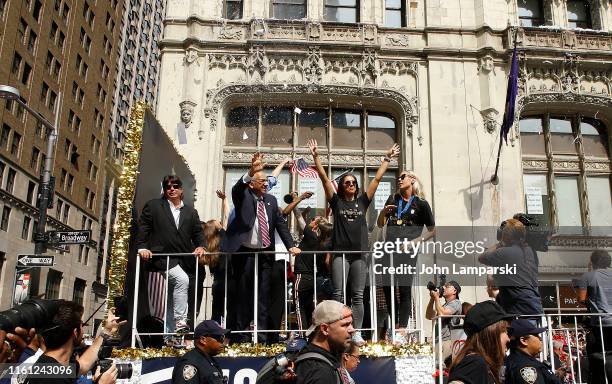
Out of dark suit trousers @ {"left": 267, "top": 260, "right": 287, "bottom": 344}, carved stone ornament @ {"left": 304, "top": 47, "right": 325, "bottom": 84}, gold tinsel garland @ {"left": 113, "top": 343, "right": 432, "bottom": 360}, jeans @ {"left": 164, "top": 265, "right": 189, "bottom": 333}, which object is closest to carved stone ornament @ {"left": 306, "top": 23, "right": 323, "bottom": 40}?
carved stone ornament @ {"left": 304, "top": 47, "right": 325, "bottom": 84}

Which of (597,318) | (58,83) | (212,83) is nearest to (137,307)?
(597,318)

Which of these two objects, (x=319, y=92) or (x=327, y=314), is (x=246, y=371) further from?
(x=319, y=92)

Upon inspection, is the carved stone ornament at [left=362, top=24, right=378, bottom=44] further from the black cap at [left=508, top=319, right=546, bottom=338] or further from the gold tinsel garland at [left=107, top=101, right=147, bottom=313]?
the black cap at [left=508, top=319, right=546, bottom=338]

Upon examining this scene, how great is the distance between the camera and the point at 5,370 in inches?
151

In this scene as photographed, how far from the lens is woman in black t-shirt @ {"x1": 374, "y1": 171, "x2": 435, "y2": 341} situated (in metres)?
7.48

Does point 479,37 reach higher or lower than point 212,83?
higher

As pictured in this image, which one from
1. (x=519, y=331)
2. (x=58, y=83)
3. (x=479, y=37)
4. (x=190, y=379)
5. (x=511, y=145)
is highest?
(x=58, y=83)

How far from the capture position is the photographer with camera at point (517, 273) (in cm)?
666

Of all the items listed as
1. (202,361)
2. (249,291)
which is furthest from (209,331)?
(249,291)

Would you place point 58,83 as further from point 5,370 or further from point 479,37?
point 5,370

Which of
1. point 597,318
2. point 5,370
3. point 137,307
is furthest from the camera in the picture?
point 137,307

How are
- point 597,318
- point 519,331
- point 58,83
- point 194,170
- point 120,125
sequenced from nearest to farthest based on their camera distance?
point 519,331 → point 597,318 → point 194,170 → point 58,83 → point 120,125

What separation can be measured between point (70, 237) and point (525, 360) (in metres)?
14.4

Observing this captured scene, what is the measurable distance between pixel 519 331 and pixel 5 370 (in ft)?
12.6
